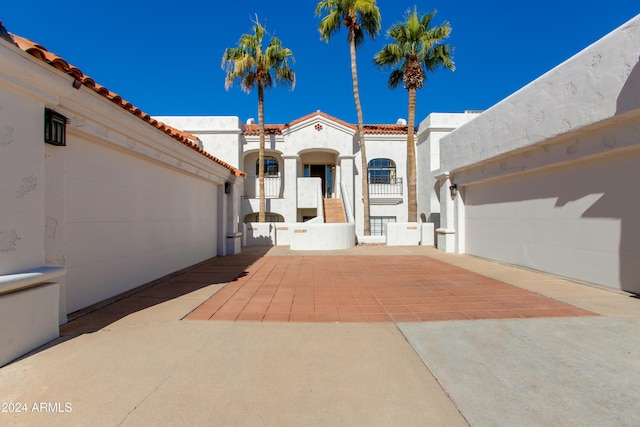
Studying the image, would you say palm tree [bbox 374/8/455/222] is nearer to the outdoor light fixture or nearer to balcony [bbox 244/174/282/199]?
the outdoor light fixture

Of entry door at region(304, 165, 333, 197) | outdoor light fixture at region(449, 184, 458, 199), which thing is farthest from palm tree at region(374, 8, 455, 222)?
entry door at region(304, 165, 333, 197)

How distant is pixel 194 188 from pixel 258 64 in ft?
32.2

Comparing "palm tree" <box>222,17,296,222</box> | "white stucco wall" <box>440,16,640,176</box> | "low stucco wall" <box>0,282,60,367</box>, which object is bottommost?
"low stucco wall" <box>0,282,60,367</box>

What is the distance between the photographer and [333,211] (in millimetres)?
17234

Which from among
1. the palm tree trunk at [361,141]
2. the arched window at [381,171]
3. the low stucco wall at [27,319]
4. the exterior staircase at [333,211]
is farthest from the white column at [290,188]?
the low stucco wall at [27,319]

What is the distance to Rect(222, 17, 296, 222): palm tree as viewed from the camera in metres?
15.4

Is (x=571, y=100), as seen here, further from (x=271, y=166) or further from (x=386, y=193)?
(x=271, y=166)

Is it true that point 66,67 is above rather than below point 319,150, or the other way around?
below

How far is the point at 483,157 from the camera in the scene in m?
9.12

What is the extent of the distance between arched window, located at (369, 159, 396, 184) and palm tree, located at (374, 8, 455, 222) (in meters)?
4.32

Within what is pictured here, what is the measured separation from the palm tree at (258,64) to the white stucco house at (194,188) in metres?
6.82

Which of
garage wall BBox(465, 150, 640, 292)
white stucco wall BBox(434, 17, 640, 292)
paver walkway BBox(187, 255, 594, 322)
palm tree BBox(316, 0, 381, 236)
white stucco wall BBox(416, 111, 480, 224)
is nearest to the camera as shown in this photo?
paver walkway BBox(187, 255, 594, 322)

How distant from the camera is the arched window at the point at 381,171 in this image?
20.1 meters

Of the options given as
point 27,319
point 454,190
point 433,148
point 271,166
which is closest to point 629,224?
point 454,190
